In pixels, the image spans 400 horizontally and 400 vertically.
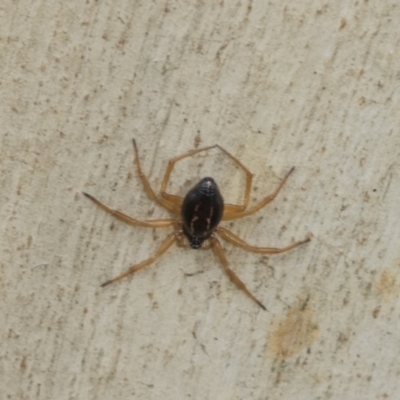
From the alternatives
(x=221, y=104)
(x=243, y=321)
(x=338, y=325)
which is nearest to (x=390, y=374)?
(x=338, y=325)

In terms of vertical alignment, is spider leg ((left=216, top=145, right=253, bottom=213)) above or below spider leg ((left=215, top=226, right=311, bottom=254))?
above

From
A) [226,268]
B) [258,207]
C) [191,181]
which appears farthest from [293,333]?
[191,181]

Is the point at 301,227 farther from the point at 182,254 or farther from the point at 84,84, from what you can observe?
the point at 84,84

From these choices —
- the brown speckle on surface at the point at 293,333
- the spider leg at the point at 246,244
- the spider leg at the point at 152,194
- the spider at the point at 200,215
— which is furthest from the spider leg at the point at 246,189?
the brown speckle on surface at the point at 293,333

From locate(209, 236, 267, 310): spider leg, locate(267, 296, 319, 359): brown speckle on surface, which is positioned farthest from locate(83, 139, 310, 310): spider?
locate(267, 296, 319, 359): brown speckle on surface

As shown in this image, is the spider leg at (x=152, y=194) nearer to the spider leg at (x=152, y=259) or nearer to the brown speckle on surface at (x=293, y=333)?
the spider leg at (x=152, y=259)

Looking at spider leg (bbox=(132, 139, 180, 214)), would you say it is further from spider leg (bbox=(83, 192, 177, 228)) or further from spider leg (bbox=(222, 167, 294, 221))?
spider leg (bbox=(222, 167, 294, 221))

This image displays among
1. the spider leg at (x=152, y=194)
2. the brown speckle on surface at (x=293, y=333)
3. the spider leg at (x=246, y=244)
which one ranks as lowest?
the brown speckle on surface at (x=293, y=333)

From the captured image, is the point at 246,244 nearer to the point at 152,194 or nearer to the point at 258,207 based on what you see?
the point at 258,207
